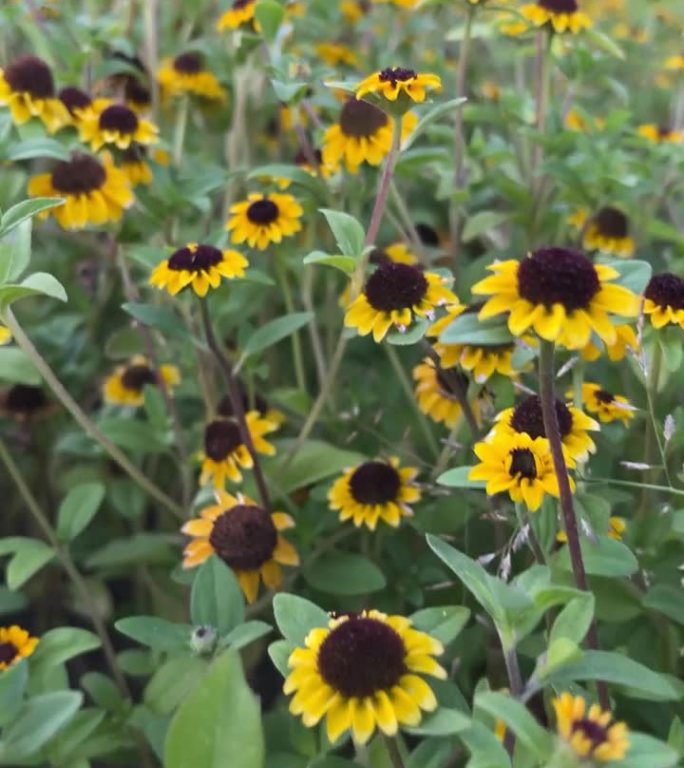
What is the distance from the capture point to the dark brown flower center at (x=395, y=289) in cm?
69

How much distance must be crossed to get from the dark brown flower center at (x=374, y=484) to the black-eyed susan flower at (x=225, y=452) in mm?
95

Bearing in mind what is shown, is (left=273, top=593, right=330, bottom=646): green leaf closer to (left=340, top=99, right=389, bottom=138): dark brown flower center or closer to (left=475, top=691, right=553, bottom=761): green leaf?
(left=475, top=691, right=553, bottom=761): green leaf

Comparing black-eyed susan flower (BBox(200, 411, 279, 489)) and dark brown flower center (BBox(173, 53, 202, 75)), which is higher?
dark brown flower center (BBox(173, 53, 202, 75))

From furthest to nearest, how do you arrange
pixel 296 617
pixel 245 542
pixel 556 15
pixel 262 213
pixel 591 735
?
pixel 556 15 < pixel 262 213 < pixel 245 542 < pixel 296 617 < pixel 591 735

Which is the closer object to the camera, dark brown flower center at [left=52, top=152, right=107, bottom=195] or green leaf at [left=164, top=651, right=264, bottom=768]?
green leaf at [left=164, top=651, right=264, bottom=768]

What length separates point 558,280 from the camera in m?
Result: 0.51

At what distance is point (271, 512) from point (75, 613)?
0.41 meters

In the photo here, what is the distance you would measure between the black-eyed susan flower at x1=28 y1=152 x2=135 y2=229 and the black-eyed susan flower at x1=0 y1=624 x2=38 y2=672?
394 mm

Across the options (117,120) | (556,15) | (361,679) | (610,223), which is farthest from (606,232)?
(361,679)

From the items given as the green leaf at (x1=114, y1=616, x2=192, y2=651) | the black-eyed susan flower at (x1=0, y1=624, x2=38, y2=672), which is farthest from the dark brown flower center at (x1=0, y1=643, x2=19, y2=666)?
the green leaf at (x1=114, y1=616, x2=192, y2=651)

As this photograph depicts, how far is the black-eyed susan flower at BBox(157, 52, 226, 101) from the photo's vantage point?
1249mm

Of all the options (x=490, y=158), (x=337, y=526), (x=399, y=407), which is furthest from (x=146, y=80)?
(x=337, y=526)

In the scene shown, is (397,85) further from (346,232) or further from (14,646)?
(14,646)

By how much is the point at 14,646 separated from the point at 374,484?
32 cm
